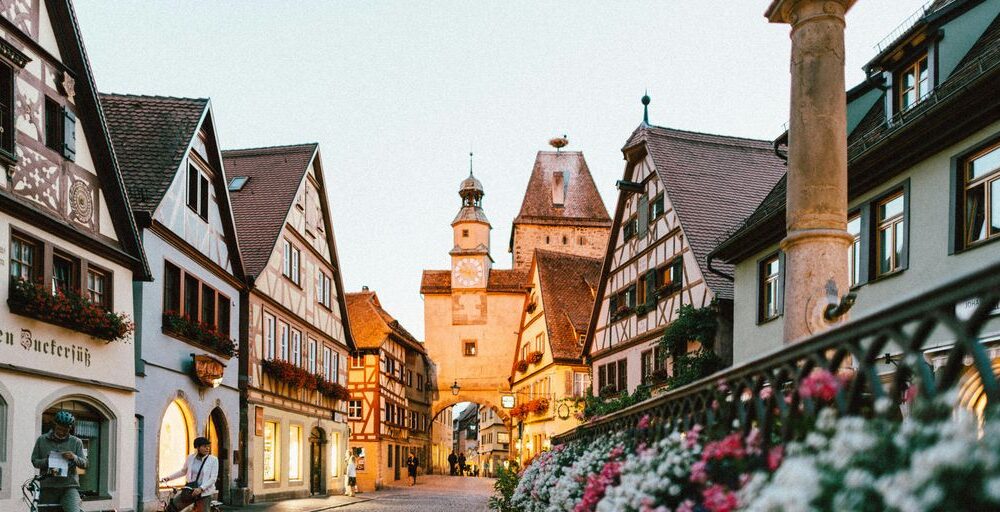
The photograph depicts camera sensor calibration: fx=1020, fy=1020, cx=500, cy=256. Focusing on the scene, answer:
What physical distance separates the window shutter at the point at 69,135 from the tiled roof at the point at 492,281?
46.1 m

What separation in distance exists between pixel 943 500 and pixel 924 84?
45.2ft

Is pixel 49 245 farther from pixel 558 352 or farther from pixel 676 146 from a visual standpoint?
pixel 558 352

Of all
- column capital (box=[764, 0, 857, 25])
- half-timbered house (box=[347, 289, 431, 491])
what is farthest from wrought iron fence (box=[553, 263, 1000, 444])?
half-timbered house (box=[347, 289, 431, 491])

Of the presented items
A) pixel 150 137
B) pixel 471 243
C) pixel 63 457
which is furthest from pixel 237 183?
pixel 471 243

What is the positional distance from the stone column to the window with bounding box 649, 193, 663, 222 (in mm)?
19329

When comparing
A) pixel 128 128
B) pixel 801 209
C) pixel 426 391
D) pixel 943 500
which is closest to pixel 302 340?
pixel 128 128

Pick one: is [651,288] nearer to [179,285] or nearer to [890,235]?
[890,235]

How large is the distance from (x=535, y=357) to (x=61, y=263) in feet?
101

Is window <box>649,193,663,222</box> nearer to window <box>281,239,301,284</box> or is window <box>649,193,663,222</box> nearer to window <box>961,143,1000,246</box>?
window <box>281,239,301,284</box>

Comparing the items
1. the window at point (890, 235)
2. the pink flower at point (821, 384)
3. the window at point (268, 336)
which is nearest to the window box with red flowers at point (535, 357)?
the window at point (268, 336)

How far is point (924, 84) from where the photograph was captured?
1448 cm

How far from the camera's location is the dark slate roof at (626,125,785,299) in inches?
953

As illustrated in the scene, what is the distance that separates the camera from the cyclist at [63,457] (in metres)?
9.12

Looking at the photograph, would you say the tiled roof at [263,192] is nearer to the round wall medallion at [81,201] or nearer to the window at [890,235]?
the round wall medallion at [81,201]
